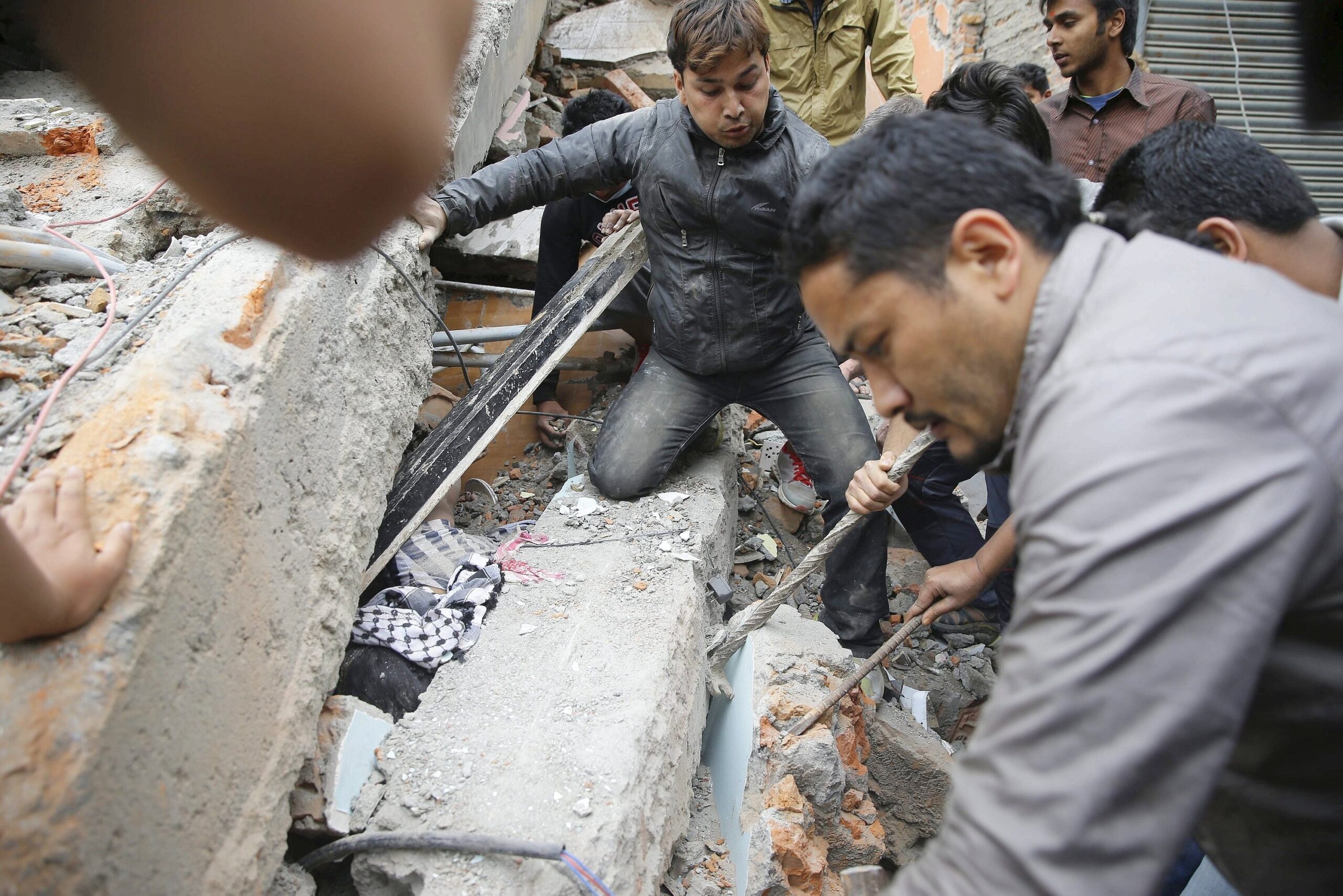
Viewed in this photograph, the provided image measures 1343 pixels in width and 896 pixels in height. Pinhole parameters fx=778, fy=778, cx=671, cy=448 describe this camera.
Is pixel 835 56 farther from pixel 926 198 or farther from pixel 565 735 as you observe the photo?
pixel 565 735

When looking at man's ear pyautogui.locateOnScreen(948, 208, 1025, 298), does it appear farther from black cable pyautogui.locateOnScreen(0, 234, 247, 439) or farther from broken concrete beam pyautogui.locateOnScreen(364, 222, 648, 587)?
broken concrete beam pyautogui.locateOnScreen(364, 222, 648, 587)

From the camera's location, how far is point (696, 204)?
296 centimetres

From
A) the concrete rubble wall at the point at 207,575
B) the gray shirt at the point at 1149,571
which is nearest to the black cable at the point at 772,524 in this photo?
the concrete rubble wall at the point at 207,575

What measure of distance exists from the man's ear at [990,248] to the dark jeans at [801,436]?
1939 mm

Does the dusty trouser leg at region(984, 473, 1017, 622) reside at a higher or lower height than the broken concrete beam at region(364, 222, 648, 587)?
lower

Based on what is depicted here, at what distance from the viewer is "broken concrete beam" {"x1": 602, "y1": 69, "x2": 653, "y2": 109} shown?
6.30 meters

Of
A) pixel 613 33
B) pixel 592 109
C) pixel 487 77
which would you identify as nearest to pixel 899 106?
pixel 592 109

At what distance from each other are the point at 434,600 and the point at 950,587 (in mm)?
1691

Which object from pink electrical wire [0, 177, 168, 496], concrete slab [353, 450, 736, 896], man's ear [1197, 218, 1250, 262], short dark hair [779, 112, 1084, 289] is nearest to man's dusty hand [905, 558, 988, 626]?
concrete slab [353, 450, 736, 896]

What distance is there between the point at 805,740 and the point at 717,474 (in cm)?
131

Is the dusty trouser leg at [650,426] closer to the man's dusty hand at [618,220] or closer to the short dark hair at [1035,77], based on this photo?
the man's dusty hand at [618,220]

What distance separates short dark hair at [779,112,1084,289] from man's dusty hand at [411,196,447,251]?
2.05m

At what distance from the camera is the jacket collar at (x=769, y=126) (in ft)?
9.62

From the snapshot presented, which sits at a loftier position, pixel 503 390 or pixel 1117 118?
pixel 1117 118
